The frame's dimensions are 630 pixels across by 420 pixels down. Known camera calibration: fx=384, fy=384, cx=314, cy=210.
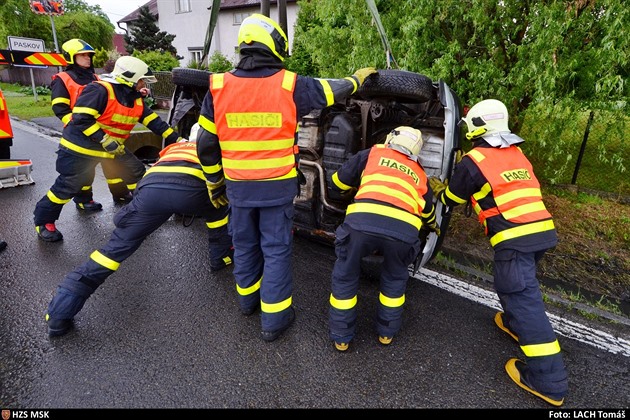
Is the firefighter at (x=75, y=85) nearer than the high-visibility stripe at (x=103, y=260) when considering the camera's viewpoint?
No

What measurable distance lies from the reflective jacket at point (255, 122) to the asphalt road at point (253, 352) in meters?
1.05

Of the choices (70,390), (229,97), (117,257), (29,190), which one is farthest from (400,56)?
(29,190)

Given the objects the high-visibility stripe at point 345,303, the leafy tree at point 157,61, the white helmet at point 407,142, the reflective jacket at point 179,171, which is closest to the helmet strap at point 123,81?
the reflective jacket at point 179,171

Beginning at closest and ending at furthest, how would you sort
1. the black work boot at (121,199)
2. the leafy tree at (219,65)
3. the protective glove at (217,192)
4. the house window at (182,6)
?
the protective glove at (217,192) < the black work boot at (121,199) < the leafy tree at (219,65) < the house window at (182,6)

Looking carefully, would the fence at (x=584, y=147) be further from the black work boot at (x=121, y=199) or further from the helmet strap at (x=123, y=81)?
the black work boot at (x=121, y=199)

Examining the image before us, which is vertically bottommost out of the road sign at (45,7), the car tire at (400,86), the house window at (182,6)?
the car tire at (400,86)

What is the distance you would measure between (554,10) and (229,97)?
3025mm

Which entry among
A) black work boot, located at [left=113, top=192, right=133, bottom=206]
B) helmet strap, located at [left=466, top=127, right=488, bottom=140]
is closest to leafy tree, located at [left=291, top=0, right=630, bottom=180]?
helmet strap, located at [left=466, top=127, right=488, bottom=140]

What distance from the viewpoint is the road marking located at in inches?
94.3

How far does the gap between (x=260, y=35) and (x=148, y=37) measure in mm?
25297


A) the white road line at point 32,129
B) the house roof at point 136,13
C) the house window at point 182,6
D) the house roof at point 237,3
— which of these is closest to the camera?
the white road line at point 32,129

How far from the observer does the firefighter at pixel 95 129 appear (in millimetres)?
3354

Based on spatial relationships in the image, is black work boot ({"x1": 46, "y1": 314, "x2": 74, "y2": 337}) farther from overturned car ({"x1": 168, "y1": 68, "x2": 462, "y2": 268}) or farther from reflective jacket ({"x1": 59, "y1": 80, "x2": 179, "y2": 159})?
overturned car ({"x1": 168, "y1": 68, "x2": 462, "y2": 268})
